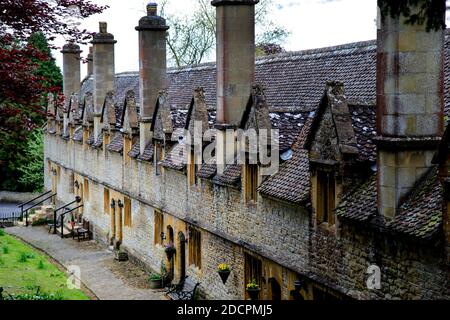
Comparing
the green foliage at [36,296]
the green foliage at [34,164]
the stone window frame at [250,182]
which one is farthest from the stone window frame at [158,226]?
the green foliage at [34,164]

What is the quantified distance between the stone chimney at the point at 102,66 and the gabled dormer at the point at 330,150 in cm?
2168

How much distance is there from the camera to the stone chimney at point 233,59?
2009 centimetres

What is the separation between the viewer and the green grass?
19688mm

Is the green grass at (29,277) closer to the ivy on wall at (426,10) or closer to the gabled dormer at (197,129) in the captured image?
the gabled dormer at (197,129)

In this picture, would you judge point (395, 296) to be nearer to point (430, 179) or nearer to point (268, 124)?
point (430, 179)

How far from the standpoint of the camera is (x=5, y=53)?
1417 cm

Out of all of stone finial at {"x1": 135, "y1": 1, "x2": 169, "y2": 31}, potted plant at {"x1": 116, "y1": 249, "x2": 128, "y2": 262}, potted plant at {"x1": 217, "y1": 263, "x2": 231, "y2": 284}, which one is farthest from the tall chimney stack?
potted plant at {"x1": 217, "y1": 263, "x2": 231, "y2": 284}

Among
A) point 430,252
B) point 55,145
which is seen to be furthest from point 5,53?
point 55,145

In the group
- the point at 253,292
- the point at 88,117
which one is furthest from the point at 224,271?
the point at 88,117

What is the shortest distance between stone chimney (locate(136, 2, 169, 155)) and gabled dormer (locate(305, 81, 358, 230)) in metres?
13.7

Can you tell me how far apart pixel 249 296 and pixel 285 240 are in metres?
2.55

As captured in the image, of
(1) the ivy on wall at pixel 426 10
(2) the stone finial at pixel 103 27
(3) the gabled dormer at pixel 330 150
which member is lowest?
(3) the gabled dormer at pixel 330 150

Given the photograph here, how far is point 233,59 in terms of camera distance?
20.2 metres
